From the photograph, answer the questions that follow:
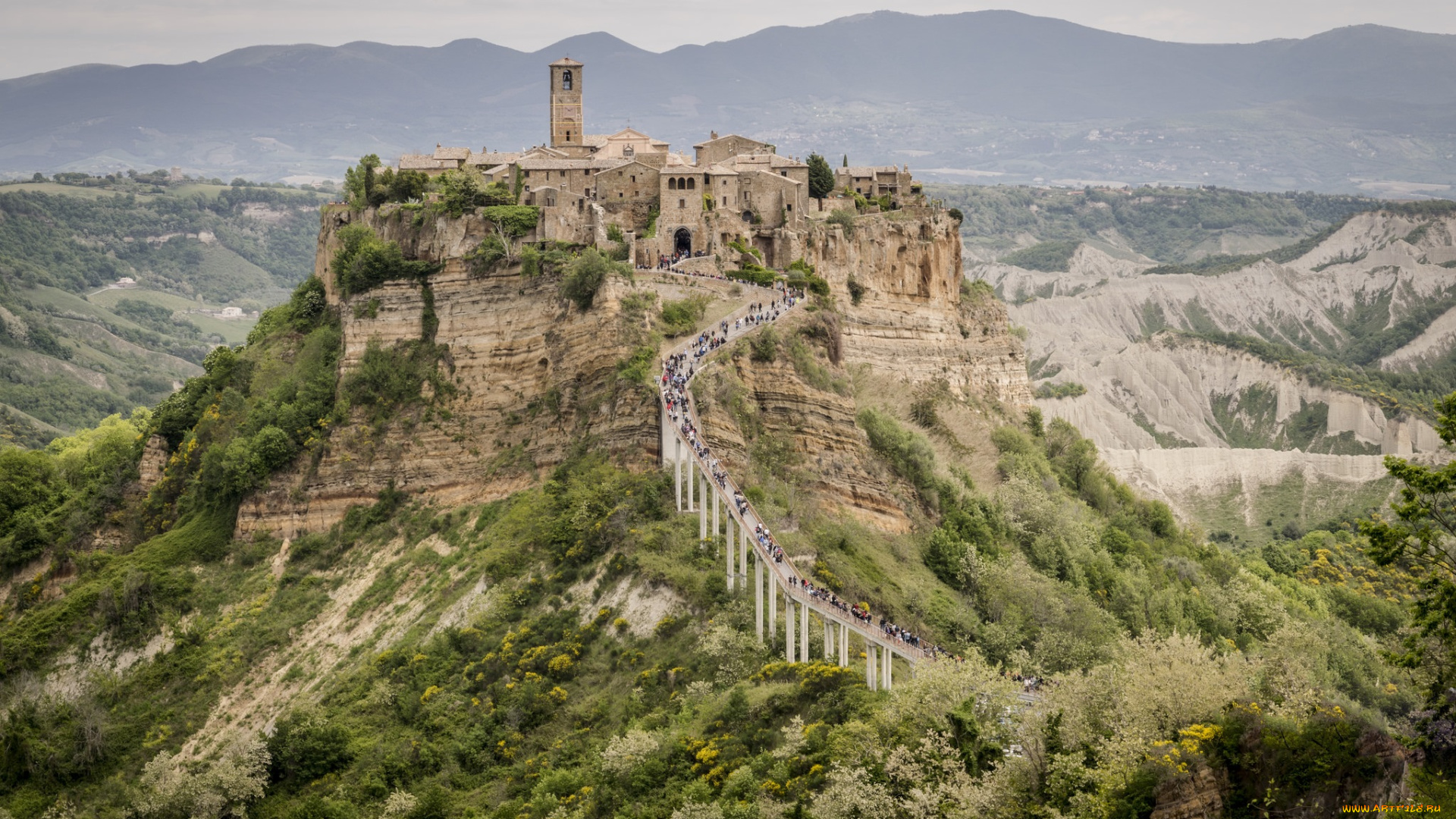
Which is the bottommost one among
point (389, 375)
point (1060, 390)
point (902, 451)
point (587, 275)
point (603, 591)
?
point (1060, 390)

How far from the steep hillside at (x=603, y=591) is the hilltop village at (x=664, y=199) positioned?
223cm

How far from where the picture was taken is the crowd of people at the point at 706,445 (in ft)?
178

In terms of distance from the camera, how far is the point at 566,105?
91062 mm

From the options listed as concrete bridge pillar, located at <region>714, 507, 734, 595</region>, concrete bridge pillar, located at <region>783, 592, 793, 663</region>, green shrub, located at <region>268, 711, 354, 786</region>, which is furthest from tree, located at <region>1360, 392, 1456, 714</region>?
green shrub, located at <region>268, 711, 354, 786</region>

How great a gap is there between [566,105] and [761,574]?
43.8 metres

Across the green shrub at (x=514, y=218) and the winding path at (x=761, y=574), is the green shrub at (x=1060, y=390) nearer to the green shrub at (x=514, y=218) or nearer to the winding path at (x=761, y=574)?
the green shrub at (x=514, y=218)

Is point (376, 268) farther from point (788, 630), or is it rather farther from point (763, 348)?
point (788, 630)

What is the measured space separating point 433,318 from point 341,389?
217 inches

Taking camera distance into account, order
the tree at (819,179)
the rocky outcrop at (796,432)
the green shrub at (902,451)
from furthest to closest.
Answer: the tree at (819,179) → the green shrub at (902,451) → the rocky outcrop at (796,432)

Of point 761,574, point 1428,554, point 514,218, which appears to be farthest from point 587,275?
point 1428,554

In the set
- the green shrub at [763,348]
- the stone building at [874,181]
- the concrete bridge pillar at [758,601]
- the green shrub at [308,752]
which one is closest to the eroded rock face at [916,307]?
the stone building at [874,181]

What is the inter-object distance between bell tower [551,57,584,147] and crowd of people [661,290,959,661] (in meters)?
21.0

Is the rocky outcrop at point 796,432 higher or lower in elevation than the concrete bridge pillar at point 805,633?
higher

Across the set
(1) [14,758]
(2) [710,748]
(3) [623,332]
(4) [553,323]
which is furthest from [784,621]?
(1) [14,758]
